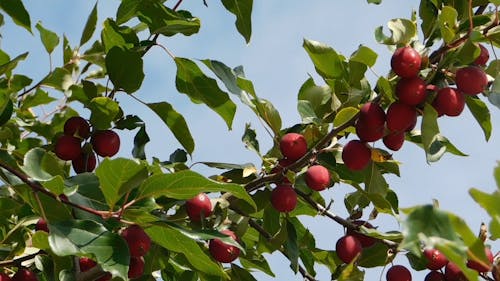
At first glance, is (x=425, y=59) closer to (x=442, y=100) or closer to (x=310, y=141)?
(x=442, y=100)

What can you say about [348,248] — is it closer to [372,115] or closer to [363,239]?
[363,239]

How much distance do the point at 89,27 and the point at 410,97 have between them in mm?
1357

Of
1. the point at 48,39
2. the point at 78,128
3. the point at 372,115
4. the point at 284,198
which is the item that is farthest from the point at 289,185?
the point at 48,39

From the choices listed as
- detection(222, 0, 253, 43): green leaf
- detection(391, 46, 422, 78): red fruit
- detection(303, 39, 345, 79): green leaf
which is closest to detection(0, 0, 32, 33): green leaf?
detection(222, 0, 253, 43): green leaf

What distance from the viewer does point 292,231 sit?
8.42 ft

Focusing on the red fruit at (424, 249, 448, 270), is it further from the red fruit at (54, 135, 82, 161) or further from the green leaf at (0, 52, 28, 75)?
the green leaf at (0, 52, 28, 75)

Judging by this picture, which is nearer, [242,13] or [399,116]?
[399,116]

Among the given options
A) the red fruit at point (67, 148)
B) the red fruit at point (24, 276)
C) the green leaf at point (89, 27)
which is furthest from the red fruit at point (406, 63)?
the green leaf at point (89, 27)

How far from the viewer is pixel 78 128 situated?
260 centimetres

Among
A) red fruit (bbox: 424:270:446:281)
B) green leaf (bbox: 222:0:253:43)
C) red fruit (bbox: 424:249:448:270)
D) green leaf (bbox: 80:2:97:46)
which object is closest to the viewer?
red fruit (bbox: 424:249:448:270)

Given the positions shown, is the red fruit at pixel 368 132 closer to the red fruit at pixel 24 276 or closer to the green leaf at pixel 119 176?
the green leaf at pixel 119 176

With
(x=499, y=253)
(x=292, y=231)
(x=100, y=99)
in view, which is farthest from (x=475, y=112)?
(x=100, y=99)

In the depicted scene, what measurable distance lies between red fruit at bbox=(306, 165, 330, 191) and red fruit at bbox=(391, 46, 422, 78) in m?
0.33

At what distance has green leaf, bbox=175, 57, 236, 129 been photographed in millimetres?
2664
